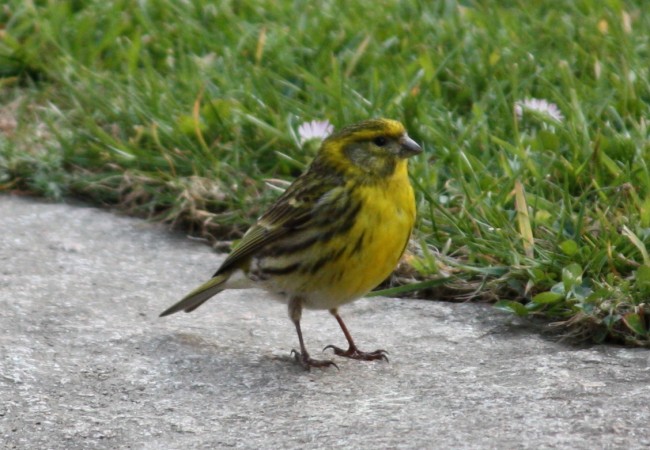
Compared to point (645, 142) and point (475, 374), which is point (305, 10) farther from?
point (475, 374)

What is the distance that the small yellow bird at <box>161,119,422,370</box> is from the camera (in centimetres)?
411

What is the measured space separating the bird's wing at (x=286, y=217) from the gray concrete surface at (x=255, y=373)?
0.28 m

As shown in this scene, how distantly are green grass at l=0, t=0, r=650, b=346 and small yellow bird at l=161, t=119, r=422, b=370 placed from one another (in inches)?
18.6

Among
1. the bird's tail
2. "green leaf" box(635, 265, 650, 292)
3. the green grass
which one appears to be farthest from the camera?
the green grass

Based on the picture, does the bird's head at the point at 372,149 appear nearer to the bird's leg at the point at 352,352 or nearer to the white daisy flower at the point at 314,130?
the bird's leg at the point at 352,352

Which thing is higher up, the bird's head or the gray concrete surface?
the bird's head

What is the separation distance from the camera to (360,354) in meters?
4.14

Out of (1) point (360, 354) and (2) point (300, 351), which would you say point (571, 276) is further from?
(2) point (300, 351)

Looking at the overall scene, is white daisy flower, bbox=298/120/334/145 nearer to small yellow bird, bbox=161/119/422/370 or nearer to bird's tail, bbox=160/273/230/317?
small yellow bird, bbox=161/119/422/370

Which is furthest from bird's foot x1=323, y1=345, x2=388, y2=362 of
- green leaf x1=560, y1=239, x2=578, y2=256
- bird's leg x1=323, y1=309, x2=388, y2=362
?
green leaf x1=560, y1=239, x2=578, y2=256

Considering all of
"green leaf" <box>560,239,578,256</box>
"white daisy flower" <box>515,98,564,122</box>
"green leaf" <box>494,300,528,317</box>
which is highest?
"white daisy flower" <box>515,98,564,122</box>

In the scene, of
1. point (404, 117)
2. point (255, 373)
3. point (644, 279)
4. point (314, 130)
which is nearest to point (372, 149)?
point (255, 373)

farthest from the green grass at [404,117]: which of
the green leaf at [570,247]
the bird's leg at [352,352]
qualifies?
the bird's leg at [352,352]

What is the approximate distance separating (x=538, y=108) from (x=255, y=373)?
2139mm
